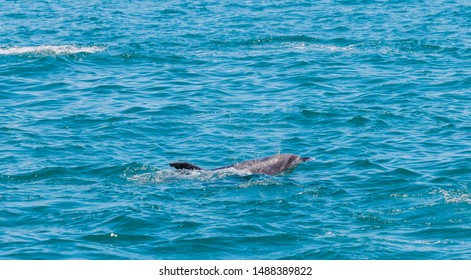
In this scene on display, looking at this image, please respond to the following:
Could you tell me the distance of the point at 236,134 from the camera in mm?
27578

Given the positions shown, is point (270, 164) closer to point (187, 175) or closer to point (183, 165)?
point (187, 175)

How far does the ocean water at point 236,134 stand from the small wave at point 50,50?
0.20 meters

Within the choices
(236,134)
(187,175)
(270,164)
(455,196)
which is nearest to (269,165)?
(270,164)

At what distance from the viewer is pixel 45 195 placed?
72.7 ft

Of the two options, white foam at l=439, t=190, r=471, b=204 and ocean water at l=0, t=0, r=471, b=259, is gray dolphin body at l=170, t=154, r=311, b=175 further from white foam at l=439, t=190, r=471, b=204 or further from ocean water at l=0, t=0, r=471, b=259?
white foam at l=439, t=190, r=471, b=204

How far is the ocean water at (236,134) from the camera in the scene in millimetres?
19406

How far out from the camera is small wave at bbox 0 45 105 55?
38750 mm

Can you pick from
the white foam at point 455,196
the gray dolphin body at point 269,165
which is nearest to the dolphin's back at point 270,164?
the gray dolphin body at point 269,165

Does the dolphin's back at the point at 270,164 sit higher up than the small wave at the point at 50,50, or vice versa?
the small wave at the point at 50,50

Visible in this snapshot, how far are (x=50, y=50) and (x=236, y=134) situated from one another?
14381 millimetres

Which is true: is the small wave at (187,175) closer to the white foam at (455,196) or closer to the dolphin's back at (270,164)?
the dolphin's back at (270,164)

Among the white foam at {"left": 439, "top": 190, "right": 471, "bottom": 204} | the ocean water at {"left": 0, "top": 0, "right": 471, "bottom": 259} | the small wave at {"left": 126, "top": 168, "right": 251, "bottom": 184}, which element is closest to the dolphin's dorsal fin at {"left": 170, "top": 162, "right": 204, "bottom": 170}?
the small wave at {"left": 126, "top": 168, "right": 251, "bottom": 184}
